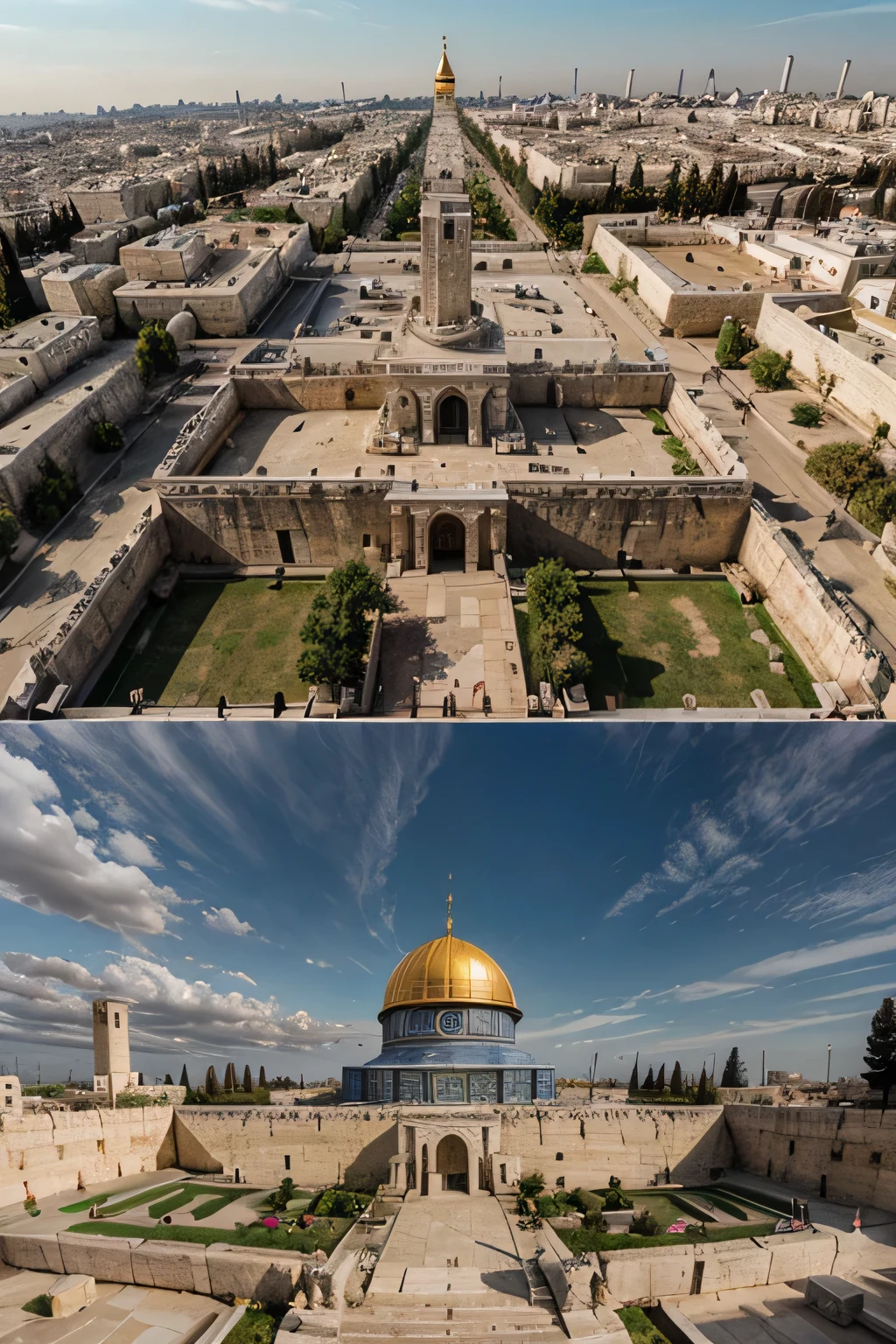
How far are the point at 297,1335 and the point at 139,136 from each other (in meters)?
204

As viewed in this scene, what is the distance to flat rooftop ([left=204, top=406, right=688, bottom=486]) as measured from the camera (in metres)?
25.0

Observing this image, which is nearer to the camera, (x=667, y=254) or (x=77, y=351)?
(x=77, y=351)

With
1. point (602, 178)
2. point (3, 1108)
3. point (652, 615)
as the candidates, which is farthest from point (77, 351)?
point (602, 178)

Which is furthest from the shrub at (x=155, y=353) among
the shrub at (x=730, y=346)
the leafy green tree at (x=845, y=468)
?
the leafy green tree at (x=845, y=468)

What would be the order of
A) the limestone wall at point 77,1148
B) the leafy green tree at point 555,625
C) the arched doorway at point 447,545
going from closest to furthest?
the limestone wall at point 77,1148 → the leafy green tree at point 555,625 → the arched doorway at point 447,545

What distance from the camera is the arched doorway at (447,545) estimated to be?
2330 centimetres

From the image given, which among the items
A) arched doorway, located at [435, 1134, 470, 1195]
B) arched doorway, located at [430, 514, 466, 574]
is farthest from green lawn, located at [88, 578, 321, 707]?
arched doorway, located at [435, 1134, 470, 1195]

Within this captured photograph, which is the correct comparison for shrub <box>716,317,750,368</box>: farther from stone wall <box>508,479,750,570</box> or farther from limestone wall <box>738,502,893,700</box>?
limestone wall <box>738,502,893,700</box>

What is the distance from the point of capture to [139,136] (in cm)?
16362

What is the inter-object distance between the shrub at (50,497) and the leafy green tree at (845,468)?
25.4 metres

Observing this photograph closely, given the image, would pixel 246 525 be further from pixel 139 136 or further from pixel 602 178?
pixel 139 136

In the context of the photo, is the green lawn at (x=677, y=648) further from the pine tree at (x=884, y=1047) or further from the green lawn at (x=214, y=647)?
the green lawn at (x=214, y=647)

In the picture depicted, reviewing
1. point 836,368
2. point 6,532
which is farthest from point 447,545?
point 836,368

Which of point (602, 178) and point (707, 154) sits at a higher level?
point (707, 154)
